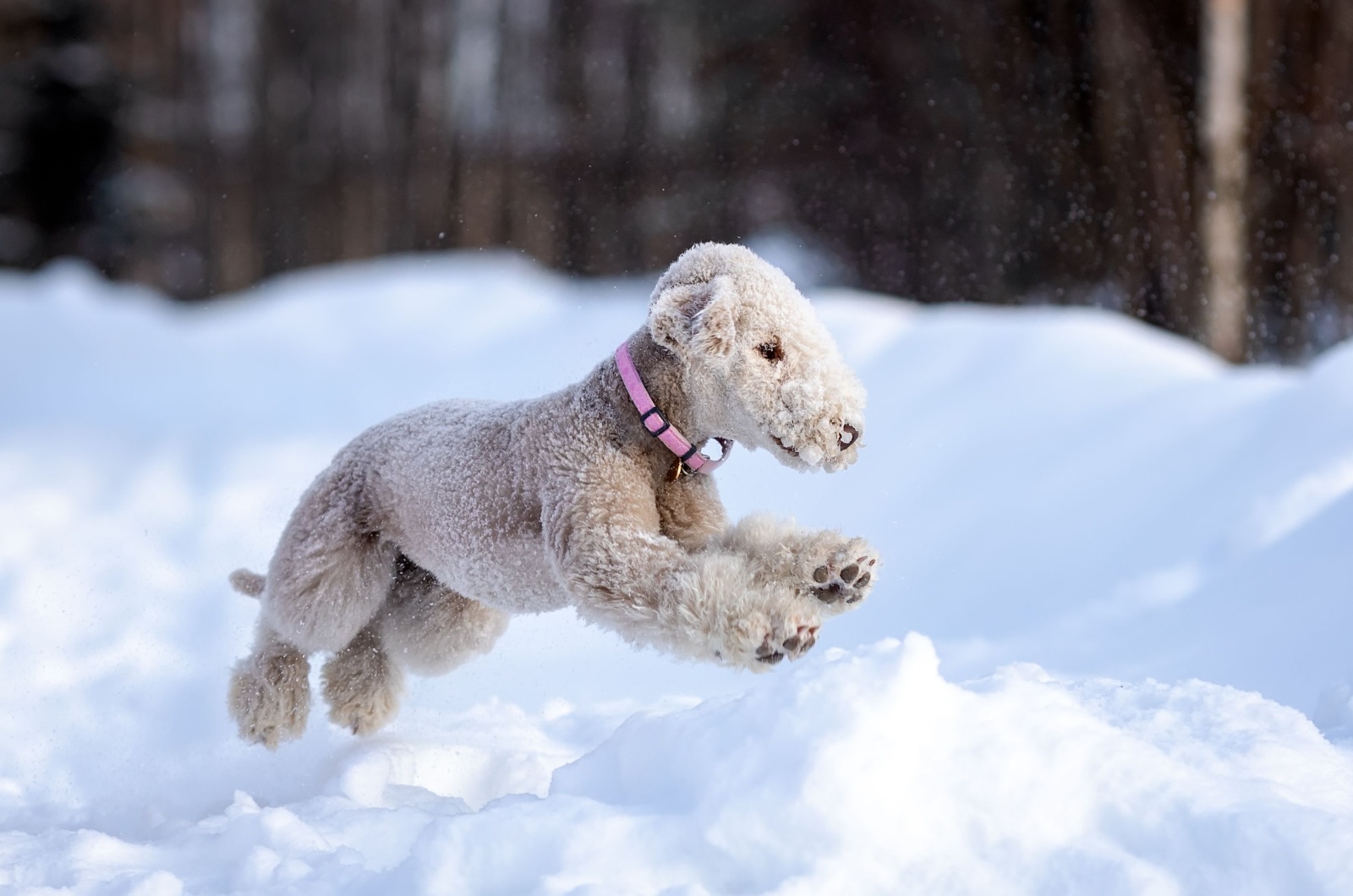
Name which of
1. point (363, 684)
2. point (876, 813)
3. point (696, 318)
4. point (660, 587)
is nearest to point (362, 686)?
point (363, 684)

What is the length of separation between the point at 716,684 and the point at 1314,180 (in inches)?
280

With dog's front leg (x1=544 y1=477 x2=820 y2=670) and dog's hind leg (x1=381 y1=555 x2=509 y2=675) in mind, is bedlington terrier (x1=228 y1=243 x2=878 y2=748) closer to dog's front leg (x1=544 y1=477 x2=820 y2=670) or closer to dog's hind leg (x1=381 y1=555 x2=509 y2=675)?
dog's front leg (x1=544 y1=477 x2=820 y2=670)

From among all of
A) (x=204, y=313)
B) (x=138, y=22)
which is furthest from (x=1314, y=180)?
(x=138, y=22)

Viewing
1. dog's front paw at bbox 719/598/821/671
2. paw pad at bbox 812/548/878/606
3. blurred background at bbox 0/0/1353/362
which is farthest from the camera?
blurred background at bbox 0/0/1353/362

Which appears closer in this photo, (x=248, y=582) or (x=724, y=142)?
(x=248, y=582)

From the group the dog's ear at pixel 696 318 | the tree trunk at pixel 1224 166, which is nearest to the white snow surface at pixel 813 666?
the dog's ear at pixel 696 318

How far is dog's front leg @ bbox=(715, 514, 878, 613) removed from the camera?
8.04ft

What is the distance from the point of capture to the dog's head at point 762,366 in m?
2.54

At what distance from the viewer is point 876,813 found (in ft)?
7.03

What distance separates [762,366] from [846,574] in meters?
0.43

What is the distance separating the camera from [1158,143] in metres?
9.72

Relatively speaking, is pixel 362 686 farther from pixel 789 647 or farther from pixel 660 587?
pixel 789 647

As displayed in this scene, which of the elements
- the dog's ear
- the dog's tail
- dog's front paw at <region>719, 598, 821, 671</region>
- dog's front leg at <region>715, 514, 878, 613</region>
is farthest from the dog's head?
the dog's tail

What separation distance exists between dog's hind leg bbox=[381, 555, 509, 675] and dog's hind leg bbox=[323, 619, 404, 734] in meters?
0.06
